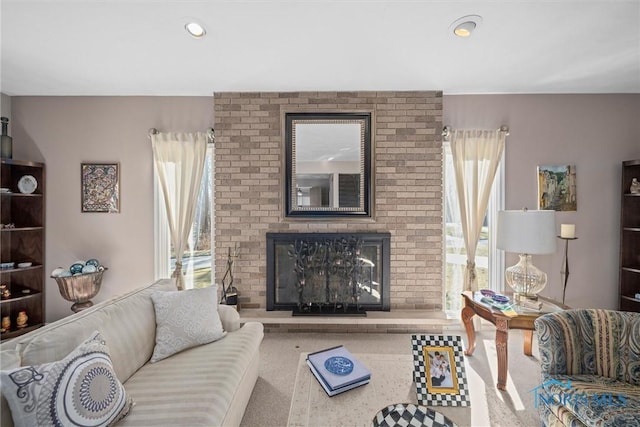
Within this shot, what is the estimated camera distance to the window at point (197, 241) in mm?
3107

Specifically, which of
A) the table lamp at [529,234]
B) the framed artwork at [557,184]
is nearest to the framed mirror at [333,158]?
the table lamp at [529,234]

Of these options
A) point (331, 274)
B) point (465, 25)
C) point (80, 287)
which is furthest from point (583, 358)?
point (80, 287)

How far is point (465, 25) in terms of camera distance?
188 centimetres

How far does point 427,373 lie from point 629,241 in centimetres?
320

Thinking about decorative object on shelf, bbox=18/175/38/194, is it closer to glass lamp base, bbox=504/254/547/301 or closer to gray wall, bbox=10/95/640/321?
gray wall, bbox=10/95/640/321

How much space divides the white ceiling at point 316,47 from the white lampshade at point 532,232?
1324 millimetres

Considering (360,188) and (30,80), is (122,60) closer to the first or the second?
(30,80)

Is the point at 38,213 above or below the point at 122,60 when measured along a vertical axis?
below

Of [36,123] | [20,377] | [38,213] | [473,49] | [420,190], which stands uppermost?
[473,49]

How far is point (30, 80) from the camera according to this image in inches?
106

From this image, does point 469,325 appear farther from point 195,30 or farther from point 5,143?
point 5,143

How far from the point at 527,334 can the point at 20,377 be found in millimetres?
3373

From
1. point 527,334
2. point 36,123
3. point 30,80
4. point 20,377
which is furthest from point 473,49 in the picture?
point 36,123

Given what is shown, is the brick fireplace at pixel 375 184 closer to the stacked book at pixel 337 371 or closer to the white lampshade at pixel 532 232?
the white lampshade at pixel 532 232
